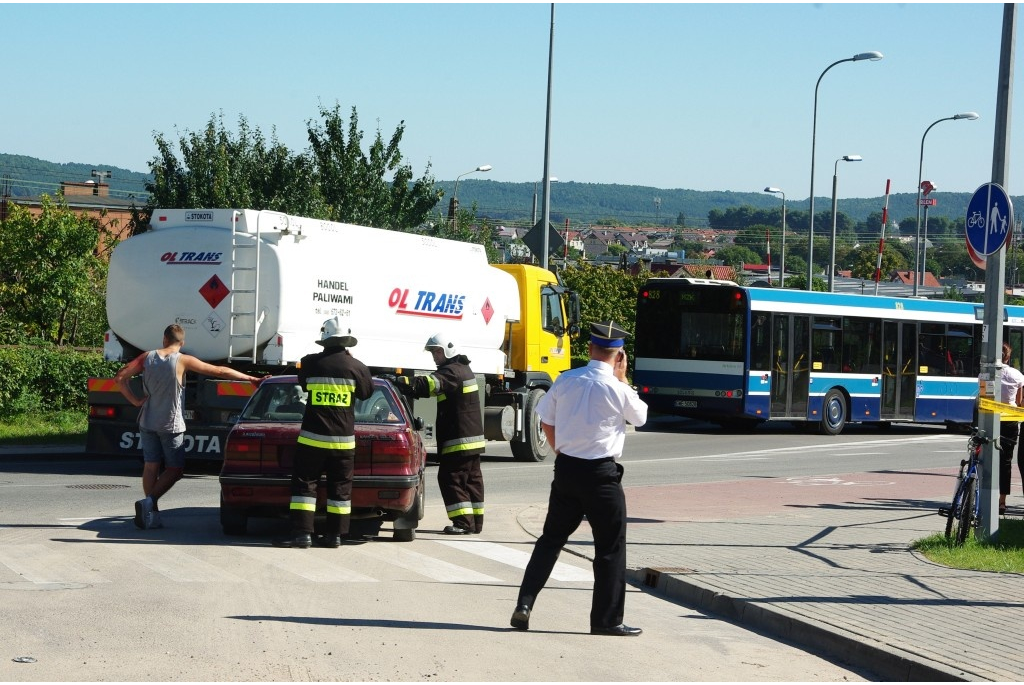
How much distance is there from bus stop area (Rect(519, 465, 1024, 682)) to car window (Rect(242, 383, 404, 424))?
1950 millimetres

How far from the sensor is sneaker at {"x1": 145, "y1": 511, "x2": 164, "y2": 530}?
38.4ft

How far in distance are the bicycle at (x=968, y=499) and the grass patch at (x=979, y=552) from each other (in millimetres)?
100

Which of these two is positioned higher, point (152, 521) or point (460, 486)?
point (460, 486)

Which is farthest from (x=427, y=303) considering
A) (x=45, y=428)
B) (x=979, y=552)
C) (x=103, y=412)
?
(x=979, y=552)

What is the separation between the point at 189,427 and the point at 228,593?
763 centimetres

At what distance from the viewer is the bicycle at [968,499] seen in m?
11.6

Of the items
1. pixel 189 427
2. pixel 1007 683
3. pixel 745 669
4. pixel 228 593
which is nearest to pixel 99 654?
pixel 228 593

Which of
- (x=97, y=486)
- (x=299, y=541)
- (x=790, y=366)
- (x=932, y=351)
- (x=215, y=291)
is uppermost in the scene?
(x=215, y=291)

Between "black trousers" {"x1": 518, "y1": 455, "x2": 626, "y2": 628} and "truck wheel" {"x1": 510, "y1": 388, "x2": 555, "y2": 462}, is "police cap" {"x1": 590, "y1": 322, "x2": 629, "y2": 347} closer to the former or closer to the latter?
"black trousers" {"x1": 518, "y1": 455, "x2": 626, "y2": 628}

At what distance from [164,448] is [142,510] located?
641mm

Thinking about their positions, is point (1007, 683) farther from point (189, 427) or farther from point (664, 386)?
point (664, 386)

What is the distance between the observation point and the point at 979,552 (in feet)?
36.4

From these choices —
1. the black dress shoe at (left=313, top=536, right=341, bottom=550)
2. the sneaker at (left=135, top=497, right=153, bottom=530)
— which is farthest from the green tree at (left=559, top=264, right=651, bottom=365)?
the black dress shoe at (left=313, top=536, right=341, bottom=550)

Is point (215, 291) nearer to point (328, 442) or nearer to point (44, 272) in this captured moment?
point (328, 442)
